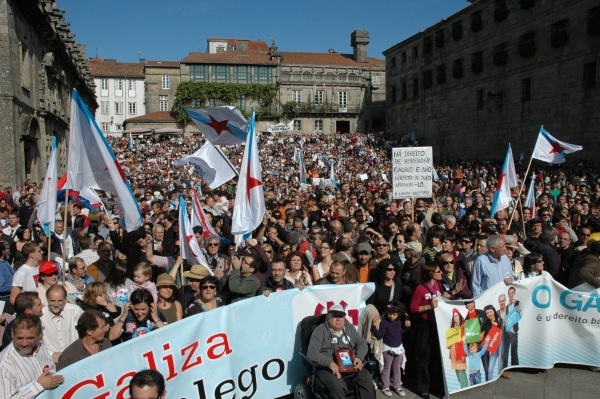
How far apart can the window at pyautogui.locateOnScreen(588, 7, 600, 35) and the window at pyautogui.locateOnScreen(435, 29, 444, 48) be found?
14.1m

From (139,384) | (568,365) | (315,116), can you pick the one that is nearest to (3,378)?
(139,384)

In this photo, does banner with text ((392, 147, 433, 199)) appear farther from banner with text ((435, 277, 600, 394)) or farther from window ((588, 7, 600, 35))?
window ((588, 7, 600, 35))

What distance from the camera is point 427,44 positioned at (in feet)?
135

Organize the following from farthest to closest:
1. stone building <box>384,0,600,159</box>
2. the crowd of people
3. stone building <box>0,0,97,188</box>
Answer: stone building <box>384,0,600,159</box>
stone building <box>0,0,97,188</box>
the crowd of people

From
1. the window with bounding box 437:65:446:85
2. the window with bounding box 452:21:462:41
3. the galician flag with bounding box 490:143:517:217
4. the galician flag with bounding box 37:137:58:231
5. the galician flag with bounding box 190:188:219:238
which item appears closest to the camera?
the galician flag with bounding box 37:137:58:231

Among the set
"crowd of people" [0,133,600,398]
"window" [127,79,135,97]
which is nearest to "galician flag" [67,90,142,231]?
"crowd of people" [0,133,600,398]

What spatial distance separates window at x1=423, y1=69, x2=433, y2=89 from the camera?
40922mm

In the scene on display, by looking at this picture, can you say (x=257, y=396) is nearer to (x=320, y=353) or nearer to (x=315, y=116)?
(x=320, y=353)

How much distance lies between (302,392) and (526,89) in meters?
30.4

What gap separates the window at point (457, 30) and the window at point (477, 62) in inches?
97.8

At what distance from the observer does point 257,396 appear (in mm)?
5078

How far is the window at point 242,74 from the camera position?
61.4 metres

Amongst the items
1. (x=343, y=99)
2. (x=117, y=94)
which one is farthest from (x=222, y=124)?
(x=117, y=94)

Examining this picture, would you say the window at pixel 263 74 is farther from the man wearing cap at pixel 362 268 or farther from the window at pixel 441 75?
the man wearing cap at pixel 362 268
